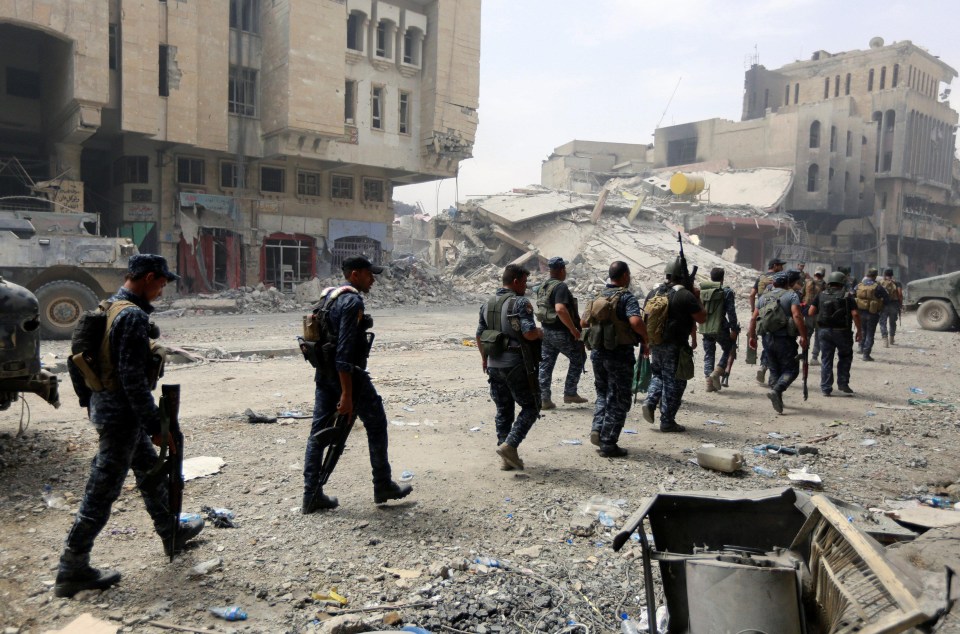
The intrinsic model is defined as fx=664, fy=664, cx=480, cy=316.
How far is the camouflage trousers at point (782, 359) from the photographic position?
293 inches

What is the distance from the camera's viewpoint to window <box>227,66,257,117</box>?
24.2m

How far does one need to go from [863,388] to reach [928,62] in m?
53.9

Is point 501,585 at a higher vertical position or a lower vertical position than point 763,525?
lower

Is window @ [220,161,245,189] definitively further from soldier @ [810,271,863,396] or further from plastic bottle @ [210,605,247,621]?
plastic bottle @ [210,605,247,621]

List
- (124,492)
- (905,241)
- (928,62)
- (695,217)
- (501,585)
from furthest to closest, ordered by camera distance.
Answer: (928,62)
(905,241)
(695,217)
(124,492)
(501,585)

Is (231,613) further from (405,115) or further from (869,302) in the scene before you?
(405,115)

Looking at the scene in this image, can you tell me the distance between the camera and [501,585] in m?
3.26

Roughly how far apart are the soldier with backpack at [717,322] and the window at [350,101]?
20.6 metres

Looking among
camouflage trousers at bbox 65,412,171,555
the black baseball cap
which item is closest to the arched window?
the black baseball cap

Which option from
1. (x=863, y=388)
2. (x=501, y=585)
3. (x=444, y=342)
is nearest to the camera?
(x=501, y=585)

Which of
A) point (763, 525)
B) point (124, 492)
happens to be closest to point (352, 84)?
point (124, 492)

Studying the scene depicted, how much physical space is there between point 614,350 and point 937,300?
599 inches

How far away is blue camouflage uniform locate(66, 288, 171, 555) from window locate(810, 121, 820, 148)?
46247 mm

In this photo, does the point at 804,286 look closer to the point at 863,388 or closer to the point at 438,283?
the point at 863,388
